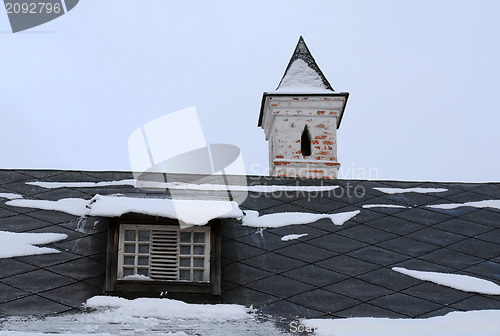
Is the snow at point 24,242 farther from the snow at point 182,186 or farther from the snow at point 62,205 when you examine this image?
the snow at point 182,186

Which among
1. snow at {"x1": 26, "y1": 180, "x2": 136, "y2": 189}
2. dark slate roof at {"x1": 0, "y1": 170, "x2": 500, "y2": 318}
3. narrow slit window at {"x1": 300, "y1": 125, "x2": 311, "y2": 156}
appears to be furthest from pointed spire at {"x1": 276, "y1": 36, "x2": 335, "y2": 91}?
snow at {"x1": 26, "y1": 180, "x2": 136, "y2": 189}

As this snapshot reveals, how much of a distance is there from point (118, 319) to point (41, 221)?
2.63m

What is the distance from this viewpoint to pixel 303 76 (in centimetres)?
1565

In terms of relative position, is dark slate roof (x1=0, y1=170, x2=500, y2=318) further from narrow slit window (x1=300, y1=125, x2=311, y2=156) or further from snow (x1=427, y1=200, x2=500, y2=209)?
narrow slit window (x1=300, y1=125, x2=311, y2=156)

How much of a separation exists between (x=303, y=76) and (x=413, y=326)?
7.85m

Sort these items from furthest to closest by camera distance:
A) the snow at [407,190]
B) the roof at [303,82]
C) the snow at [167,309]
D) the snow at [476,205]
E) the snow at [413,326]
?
the roof at [303,82] → the snow at [407,190] → the snow at [476,205] → the snow at [167,309] → the snow at [413,326]

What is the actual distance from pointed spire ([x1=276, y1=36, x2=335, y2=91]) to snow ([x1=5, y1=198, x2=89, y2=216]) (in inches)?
219

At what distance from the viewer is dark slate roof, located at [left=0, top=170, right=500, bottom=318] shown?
9.21 m

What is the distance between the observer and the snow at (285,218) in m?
10.9

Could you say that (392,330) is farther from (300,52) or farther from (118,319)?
(300,52)

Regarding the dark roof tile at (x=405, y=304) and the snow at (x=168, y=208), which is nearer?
the dark roof tile at (x=405, y=304)

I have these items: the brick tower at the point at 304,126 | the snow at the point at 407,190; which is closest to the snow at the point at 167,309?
the snow at the point at 407,190

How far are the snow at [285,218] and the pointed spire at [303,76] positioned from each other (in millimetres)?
4526

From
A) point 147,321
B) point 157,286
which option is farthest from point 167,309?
point 157,286
